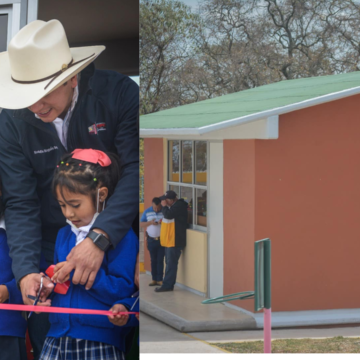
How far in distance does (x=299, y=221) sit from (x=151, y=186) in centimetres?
74

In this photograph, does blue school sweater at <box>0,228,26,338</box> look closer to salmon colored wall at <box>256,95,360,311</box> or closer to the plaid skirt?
the plaid skirt

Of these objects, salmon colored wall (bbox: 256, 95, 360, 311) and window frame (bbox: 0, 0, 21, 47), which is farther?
window frame (bbox: 0, 0, 21, 47)

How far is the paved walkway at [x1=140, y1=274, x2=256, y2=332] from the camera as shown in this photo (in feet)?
7.61

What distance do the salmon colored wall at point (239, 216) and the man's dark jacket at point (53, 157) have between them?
54cm

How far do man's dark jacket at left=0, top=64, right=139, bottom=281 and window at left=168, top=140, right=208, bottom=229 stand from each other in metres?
0.29

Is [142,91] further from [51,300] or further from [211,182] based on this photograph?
[51,300]

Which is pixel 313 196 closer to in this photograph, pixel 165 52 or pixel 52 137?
pixel 165 52

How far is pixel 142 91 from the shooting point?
242cm

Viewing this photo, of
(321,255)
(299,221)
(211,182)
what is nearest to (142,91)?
(211,182)

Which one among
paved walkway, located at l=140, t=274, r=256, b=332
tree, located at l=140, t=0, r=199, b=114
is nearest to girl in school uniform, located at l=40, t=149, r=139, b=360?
paved walkway, located at l=140, t=274, r=256, b=332

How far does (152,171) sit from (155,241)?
0.35 meters

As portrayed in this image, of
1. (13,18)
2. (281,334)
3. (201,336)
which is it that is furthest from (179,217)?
(13,18)

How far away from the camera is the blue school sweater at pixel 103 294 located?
102 inches

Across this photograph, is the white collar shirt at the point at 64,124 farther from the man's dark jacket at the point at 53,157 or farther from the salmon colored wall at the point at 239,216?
the salmon colored wall at the point at 239,216
